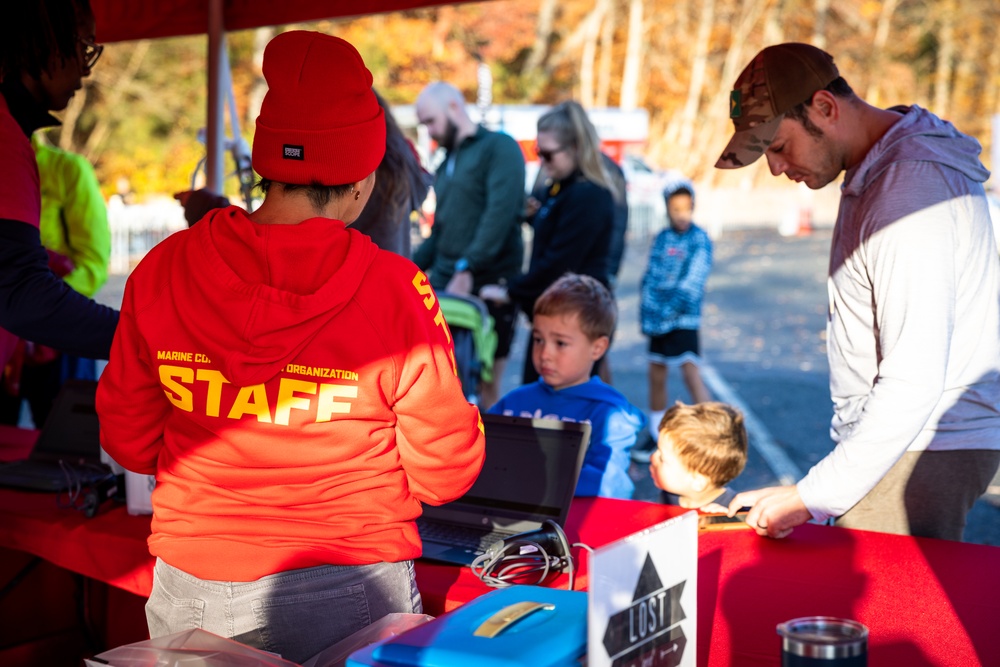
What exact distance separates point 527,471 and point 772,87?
1.08 m

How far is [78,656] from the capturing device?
3.07 m

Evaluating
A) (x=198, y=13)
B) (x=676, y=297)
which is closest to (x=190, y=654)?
(x=198, y=13)

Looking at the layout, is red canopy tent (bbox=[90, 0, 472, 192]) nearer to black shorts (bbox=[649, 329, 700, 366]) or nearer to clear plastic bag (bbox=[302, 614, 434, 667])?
clear plastic bag (bbox=[302, 614, 434, 667])

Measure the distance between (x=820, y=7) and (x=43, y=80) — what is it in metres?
35.0

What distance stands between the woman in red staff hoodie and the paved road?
3844mm

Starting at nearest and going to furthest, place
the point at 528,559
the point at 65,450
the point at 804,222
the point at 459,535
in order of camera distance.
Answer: the point at 528,559 → the point at 459,535 → the point at 65,450 → the point at 804,222

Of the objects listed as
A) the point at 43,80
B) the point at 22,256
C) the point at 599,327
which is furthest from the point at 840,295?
the point at 43,80

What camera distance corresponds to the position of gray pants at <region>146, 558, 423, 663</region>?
1.65m

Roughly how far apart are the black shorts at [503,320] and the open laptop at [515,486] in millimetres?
2878

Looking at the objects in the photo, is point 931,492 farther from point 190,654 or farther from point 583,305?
point 190,654

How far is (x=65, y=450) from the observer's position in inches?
118

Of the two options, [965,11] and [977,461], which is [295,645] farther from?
[965,11]

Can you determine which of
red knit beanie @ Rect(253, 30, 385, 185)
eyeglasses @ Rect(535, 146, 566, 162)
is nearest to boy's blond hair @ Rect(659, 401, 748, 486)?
red knit beanie @ Rect(253, 30, 385, 185)

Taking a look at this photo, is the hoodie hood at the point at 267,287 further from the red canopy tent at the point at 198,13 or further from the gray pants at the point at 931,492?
the red canopy tent at the point at 198,13
